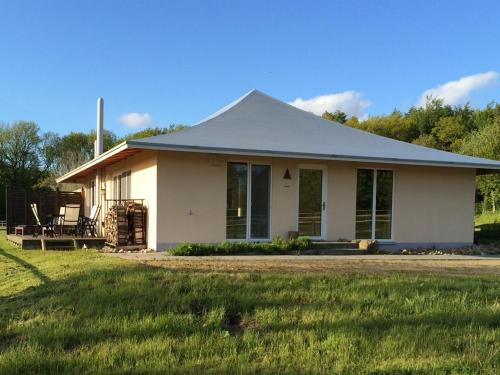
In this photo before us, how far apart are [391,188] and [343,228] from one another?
185cm

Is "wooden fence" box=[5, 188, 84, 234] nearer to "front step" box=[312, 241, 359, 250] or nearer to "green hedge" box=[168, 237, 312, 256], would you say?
"green hedge" box=[168, 237, 312, 256]

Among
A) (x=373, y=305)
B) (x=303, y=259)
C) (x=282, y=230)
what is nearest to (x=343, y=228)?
(x=282, y=230)

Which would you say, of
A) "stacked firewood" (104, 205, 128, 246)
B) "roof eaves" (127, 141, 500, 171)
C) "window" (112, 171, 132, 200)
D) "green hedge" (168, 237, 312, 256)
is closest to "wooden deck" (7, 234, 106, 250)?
"stacked firewood" (104, 205, 128, 246)

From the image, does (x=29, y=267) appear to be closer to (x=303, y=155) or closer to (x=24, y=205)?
(x=303, y=155)

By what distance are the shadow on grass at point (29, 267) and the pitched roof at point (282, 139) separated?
3.28 metres

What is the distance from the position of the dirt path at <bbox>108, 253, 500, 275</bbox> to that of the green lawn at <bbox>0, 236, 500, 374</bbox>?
654 mm

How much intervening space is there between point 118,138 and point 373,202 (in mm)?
58212

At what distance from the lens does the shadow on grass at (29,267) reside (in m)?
8.28

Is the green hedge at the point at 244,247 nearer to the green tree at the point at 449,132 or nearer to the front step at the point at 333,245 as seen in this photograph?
the front step at the point at 333,245

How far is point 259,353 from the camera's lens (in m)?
4.76

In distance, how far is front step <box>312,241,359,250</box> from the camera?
12523 mm

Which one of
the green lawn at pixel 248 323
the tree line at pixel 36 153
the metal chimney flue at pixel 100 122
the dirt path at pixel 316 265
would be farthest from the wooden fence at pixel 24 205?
the tree line at pixel 36 153

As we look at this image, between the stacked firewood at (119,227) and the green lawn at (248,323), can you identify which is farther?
the stacked firewood at (119,227)

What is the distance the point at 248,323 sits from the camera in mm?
5656
